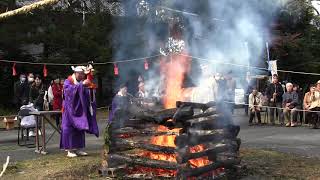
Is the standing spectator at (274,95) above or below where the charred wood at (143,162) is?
above

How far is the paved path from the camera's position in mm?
10995

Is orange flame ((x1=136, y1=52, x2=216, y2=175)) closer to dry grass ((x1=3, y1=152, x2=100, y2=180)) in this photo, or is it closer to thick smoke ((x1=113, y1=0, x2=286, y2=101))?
thick smoke ((x1=113, y1=0, x2=286, y2=101))

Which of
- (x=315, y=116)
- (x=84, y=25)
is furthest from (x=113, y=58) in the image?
Result: (x=315, y=116)

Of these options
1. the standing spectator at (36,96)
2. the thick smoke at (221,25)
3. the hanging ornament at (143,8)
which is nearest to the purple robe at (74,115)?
the thick smoke at (221,25)

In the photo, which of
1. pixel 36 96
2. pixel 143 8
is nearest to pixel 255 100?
pixel 143 8

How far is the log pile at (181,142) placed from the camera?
288 inches

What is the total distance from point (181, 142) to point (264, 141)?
563 cm

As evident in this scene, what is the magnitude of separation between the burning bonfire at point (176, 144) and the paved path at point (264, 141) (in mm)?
3059

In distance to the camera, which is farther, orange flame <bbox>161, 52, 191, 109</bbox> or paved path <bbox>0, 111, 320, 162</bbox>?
paved path <bbox>0, 111, 320, 162</bbox>

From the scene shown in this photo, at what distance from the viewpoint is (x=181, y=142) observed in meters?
7.20

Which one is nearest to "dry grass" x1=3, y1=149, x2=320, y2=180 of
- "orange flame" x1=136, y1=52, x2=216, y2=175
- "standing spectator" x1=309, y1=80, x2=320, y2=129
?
"orange flame" x1=136, y1=52, x2=216, y2=175

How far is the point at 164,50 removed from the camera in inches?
565

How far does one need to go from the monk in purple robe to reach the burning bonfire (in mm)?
2176

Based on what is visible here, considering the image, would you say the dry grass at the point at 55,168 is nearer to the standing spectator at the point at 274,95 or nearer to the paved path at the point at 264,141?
the paved path at the point at 264,141
